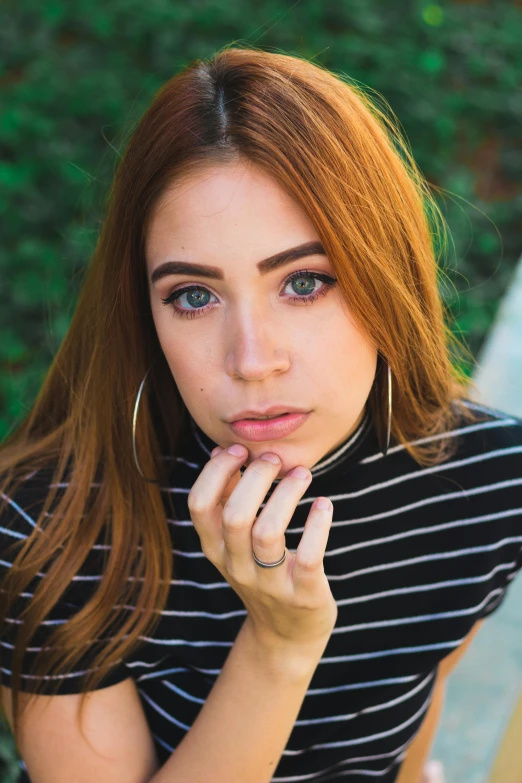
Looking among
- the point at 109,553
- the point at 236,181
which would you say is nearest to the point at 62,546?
the point at 109,553

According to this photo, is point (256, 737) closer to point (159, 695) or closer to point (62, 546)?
point (159, 695)

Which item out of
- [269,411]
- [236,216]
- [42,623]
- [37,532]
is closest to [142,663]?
[42,623]

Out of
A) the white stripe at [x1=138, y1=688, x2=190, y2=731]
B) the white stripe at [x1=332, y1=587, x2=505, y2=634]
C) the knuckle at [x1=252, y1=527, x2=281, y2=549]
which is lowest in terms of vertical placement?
the white stripe at [x1=138, y1=688, x2=190, y2=731]

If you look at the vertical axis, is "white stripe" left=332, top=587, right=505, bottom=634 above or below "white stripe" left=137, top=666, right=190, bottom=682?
above

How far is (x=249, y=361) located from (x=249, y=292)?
0.14 meters

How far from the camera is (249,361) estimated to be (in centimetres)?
153

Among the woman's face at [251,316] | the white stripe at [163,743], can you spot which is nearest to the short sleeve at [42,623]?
the white stripe at [163,743]

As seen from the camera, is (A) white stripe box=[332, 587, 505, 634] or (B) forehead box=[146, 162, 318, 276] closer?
(B) forehead box=[146, 162, 318, 276]

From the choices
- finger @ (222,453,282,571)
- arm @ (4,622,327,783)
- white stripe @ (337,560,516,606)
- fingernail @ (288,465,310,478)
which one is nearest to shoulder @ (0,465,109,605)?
arm @ (4,622,327,783)

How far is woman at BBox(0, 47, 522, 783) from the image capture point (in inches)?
62.0

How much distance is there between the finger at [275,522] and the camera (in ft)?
5.01

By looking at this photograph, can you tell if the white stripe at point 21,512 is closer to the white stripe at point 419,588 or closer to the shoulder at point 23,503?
the shoulder at point 23,503

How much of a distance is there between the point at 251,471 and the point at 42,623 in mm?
616

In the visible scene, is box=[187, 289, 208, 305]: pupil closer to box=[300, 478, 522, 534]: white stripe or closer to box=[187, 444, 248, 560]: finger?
box=[187, 444, 248, 560]: finger
